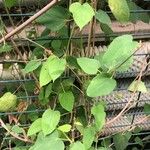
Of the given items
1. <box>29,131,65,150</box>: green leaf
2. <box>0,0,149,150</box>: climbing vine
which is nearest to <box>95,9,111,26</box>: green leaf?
<box>0,0,149,150</box>: climbing vine

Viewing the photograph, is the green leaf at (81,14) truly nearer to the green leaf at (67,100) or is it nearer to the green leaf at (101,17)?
the green leaf at (101,17)


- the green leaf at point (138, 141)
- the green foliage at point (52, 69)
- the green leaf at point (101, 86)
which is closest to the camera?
the green leaf at point (101, 86)

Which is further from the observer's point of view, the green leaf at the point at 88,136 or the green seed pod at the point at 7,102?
the green seed pod at the point at 7,102

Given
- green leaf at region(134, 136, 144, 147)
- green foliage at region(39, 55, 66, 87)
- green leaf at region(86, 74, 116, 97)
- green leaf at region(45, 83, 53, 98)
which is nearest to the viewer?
green leaf at region(86, 74, 116, 97)

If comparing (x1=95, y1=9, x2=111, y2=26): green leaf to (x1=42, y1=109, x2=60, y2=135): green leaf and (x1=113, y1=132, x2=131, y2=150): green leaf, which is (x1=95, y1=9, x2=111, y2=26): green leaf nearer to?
(x1=42, y1=109, x2=60, y2=135): green leaf

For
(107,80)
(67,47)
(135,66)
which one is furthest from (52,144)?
(135,66)

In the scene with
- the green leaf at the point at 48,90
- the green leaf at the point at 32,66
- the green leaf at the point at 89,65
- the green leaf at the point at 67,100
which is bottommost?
the green leaf at the point at 67,100

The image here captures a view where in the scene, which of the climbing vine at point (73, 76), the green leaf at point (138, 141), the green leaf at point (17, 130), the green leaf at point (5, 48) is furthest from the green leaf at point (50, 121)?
the green leaf at point (138, 141)

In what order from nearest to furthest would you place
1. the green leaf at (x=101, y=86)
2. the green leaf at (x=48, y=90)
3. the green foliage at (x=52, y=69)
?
the green leaf at (x=101, y=86), the green foliage at (x=52, y=69), the green leaf at (x=48, y=90)
